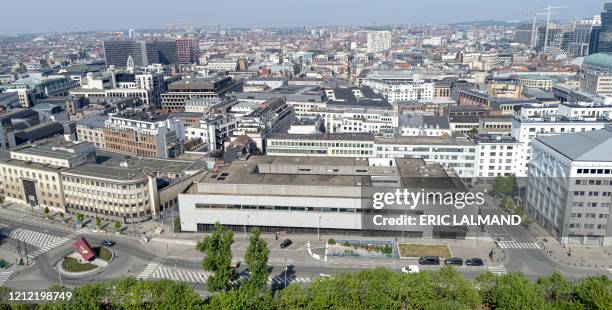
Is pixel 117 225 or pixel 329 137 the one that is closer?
pixel 117 225

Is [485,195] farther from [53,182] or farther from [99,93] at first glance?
[99,93]

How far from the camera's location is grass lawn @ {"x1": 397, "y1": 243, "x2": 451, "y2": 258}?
66.9m

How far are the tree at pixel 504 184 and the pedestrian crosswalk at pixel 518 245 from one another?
62.0 feet

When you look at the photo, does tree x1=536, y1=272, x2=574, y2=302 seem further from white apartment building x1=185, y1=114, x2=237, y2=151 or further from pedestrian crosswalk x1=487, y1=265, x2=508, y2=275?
white apartment building x1=185, y1=114, x2=237, y2=151

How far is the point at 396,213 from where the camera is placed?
7094 centimetres

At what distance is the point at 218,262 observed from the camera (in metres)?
54.1

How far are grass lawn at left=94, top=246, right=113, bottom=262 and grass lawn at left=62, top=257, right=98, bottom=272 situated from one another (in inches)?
84.3

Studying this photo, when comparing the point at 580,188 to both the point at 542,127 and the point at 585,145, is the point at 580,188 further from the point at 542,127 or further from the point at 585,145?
the point at 542,127

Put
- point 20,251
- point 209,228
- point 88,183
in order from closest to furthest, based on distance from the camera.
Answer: point 20,251, point 209,228, point 88,183

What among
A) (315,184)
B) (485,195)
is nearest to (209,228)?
(315,184)

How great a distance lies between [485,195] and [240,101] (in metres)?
89.4

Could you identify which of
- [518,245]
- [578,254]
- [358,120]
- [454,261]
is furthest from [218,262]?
[358,120]

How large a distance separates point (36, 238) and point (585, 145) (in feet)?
286

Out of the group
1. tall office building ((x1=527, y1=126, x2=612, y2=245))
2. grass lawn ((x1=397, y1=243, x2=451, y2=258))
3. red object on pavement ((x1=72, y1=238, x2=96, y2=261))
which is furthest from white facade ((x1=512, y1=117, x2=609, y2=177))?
red object on pavement ((x1=72, y1=238, x2=96, y2=261))
